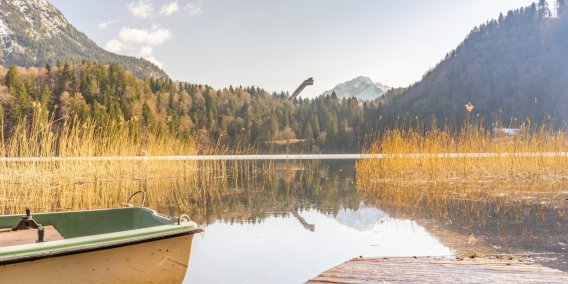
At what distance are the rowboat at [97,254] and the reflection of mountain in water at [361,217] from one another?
3803 millimetres

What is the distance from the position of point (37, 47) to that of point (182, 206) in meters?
188

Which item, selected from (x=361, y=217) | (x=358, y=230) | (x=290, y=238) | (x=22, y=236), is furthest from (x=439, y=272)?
(x=361, y=217)

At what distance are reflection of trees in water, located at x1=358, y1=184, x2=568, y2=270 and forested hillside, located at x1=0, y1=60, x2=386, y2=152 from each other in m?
47.2

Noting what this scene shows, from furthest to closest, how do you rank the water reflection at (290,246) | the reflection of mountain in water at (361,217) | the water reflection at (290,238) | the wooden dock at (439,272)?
the reflection of mountain in water at (361,217) → the water reflection at (290,238) → the water reflection at (290,246) → the wooden dock at (439,272)

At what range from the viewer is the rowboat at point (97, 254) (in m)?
2.87

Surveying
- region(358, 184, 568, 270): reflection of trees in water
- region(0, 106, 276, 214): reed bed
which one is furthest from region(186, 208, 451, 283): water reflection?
region(0, 106, 276, 214): reed bed

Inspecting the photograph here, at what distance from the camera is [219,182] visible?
14.2 meters

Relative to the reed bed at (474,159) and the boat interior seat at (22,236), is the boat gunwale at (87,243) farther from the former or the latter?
the reed bed at (474,159)

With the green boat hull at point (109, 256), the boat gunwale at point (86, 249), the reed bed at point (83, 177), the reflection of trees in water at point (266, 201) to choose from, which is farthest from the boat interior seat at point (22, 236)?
the reed bed at point (83, 177)

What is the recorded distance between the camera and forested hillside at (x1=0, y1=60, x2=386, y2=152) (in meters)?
59.1

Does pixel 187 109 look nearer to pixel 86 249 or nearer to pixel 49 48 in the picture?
pixel 86 249

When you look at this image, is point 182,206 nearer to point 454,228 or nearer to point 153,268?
point 454,228

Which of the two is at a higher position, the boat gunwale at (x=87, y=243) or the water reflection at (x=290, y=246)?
the boat gunwale at (x=87, y=243)

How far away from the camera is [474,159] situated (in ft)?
46.5
